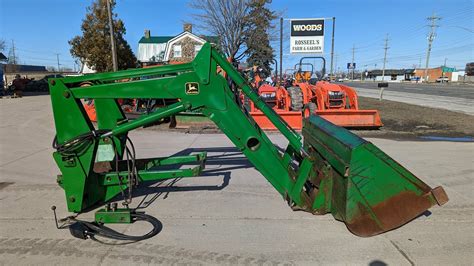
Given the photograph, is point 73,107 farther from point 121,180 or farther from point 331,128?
point 331,128

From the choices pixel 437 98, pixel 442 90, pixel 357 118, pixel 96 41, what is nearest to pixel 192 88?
pixel 357 118

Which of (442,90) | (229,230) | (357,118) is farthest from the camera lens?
(442,90)

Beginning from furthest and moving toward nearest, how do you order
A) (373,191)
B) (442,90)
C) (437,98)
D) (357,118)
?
(442,90) < (437,98) < (357,118) < (373,191)

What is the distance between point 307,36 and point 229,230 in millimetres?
14424

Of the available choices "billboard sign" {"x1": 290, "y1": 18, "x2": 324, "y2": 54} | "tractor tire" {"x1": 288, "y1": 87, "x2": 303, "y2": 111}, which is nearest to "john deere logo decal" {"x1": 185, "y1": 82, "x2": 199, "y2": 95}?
"tractor tire" {"x1": 288, "y1": 87, "x2": 303, "y2": 111}

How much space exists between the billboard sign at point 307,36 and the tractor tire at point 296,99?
6264mm

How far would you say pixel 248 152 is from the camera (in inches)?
132

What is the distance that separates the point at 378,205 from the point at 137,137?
6904 mm

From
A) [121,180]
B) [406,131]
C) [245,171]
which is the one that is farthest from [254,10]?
[121,180]

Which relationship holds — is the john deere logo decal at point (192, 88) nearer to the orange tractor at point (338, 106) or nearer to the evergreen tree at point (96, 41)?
the orange tractor at point (338, 106)

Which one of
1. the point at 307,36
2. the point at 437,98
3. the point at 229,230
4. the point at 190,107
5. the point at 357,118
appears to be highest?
the point at 307,36

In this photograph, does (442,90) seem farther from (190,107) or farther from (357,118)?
(190,107)

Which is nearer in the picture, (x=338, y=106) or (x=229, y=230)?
(x=229, y=230)

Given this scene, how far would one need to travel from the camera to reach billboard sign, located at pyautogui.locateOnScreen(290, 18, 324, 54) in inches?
629
